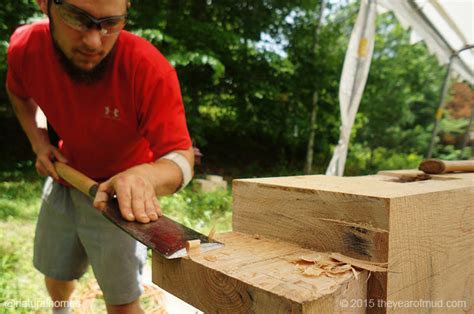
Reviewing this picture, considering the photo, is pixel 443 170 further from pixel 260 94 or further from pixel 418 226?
pixel 260 94

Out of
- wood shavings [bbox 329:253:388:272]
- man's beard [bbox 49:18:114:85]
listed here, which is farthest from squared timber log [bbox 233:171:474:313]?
man's beard [bbox 49:18:114:85]

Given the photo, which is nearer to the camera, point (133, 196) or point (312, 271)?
point (312, 271)

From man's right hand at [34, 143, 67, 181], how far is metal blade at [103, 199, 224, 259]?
861 mm

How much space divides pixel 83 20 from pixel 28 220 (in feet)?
11.5

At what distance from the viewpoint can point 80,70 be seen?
1.95 meters

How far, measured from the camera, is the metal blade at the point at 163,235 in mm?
1067

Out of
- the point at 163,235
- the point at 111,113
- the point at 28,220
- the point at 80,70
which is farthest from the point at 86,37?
the point at 28,220

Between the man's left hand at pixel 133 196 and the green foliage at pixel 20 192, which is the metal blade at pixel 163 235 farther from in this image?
the green foliage at pixel 20 192

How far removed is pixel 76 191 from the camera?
7.14 feet

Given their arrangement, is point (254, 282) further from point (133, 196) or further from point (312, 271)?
point (133, 196)

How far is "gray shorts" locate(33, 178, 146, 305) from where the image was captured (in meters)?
1.98

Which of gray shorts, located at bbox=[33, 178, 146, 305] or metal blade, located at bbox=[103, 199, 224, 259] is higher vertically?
metal blade, located at bbox=[103, 199, 224, 259]

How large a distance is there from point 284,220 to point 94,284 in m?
2.67

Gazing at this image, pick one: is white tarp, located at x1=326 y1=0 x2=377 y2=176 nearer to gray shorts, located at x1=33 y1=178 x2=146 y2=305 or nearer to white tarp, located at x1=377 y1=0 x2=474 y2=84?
white tarp, located at x1=377 y1=0 x2=474 y2=84
